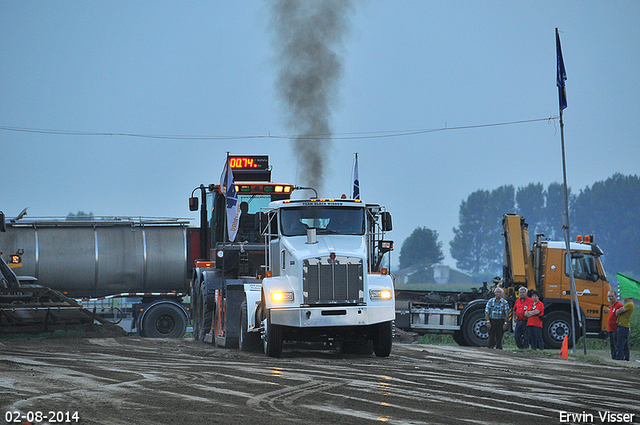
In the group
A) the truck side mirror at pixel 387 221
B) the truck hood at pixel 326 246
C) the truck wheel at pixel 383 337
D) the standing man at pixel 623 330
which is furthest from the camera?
the standing man at pixel 623 330

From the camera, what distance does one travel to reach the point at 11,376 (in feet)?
36.9

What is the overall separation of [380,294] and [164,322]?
13.0 metres

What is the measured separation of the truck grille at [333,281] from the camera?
14.5 meters

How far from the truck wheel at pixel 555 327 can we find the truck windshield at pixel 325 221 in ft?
33.1

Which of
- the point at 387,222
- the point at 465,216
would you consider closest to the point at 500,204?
the point at 465,216

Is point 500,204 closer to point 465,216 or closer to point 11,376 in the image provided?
point 465,216

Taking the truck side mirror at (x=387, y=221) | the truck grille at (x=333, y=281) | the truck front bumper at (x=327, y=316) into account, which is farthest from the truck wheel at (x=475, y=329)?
the truck grille at (x=333, y=281)

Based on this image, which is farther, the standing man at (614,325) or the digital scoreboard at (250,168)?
the digital scoreboard at (250,168)

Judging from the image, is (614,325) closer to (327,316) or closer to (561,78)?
(561,78)

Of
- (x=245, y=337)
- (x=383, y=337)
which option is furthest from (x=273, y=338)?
(x=383, y=337)

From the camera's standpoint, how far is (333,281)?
14.6m

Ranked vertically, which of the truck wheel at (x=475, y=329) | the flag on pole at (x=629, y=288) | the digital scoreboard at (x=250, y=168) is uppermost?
the digital scoreboard at (x=250, y=168)

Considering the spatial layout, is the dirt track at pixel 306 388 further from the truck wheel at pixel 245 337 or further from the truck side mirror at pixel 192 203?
the truck side mirror at pixel 192 203

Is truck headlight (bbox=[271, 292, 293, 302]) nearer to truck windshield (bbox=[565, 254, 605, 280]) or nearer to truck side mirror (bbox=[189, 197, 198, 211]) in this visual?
truck side mirror (bbox=[189, 197, 198, 211])
